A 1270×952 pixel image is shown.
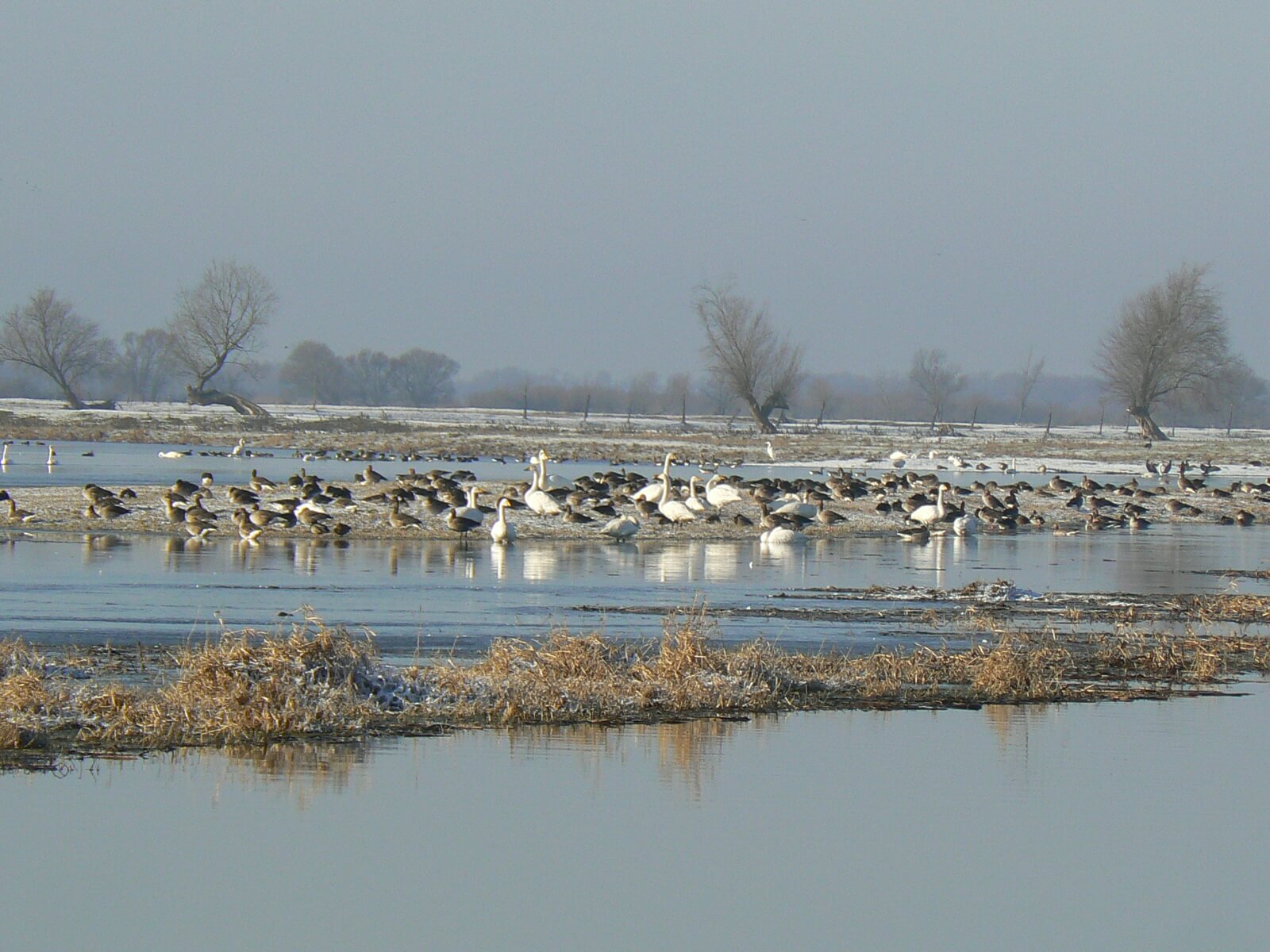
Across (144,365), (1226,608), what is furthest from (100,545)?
(144,365)

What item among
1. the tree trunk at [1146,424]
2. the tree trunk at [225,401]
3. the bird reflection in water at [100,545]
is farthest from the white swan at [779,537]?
the tree trunk at [1146,424]

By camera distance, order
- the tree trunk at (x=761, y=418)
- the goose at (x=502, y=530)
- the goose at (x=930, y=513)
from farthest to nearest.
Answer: the tree trunk at (x=761, y=418)
the goose at (x=930, y=513)
the goose at (x=502, y=530)

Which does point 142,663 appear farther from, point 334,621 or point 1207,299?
point 1207,299

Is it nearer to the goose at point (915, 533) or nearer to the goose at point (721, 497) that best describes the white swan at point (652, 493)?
the goose at point (721, 497)

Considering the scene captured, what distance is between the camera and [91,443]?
5872cm

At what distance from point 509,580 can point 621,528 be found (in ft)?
21.1

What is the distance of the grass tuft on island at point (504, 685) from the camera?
9586mm

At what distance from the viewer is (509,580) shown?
1938cm

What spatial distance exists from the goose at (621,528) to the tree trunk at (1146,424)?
206ft

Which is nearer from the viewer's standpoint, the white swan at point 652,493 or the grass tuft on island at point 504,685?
the grass tuft on island at point 504,685

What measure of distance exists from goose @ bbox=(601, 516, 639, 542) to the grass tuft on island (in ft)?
39.1

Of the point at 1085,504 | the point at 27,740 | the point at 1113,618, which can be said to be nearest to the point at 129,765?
the point at 27,740

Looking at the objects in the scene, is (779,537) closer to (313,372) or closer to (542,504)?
(542,504)

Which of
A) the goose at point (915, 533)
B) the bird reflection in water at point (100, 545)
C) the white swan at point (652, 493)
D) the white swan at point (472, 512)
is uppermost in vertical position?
the white swan at point (652, 493)
